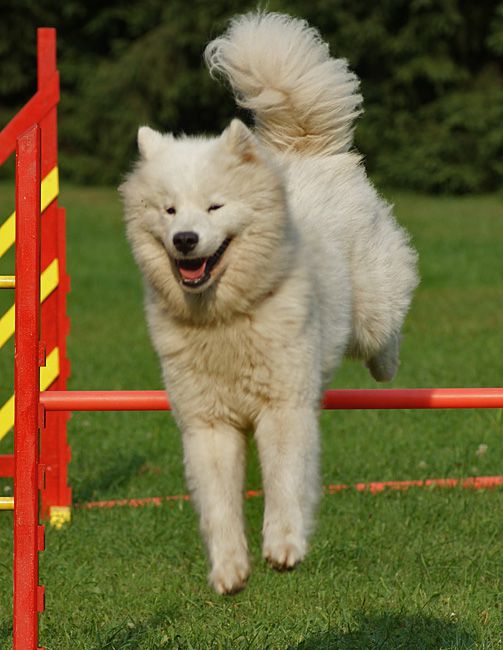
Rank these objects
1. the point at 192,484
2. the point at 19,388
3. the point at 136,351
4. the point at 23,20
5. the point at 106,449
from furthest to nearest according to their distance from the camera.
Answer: the point at 23,20 → the point at 136,351 → the point at 106,449 → the point at 192,484 → the point at 19,388

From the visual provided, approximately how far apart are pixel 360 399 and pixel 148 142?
51.5 inches

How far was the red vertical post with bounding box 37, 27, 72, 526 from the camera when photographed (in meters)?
6.63

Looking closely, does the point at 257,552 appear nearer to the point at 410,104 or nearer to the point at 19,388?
the point at 19,388

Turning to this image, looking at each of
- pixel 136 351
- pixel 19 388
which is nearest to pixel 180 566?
pixel 19 388

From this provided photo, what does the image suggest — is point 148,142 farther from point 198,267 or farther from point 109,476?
point 109,476

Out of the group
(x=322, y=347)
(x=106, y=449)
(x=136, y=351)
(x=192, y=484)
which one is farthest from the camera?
(x=136, y=351)

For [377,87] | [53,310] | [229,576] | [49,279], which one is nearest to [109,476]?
[53,310]

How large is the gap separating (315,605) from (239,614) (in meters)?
0.32

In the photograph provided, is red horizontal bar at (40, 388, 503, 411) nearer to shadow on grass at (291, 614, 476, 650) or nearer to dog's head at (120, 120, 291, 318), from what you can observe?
dog's head at (120, 120, 291, 318)

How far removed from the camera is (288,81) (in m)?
5.26

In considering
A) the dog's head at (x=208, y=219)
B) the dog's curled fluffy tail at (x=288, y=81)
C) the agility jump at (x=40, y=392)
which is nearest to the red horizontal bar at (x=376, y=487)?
the agility jump at (x=40, y=392)

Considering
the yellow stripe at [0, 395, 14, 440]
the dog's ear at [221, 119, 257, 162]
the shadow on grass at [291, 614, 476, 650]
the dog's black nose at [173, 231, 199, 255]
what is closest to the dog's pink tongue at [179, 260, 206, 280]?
the dog's black nose at [173, 231, 199, 255]

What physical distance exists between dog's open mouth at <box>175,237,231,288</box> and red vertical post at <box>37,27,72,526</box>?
104 inches

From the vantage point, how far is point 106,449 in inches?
325
